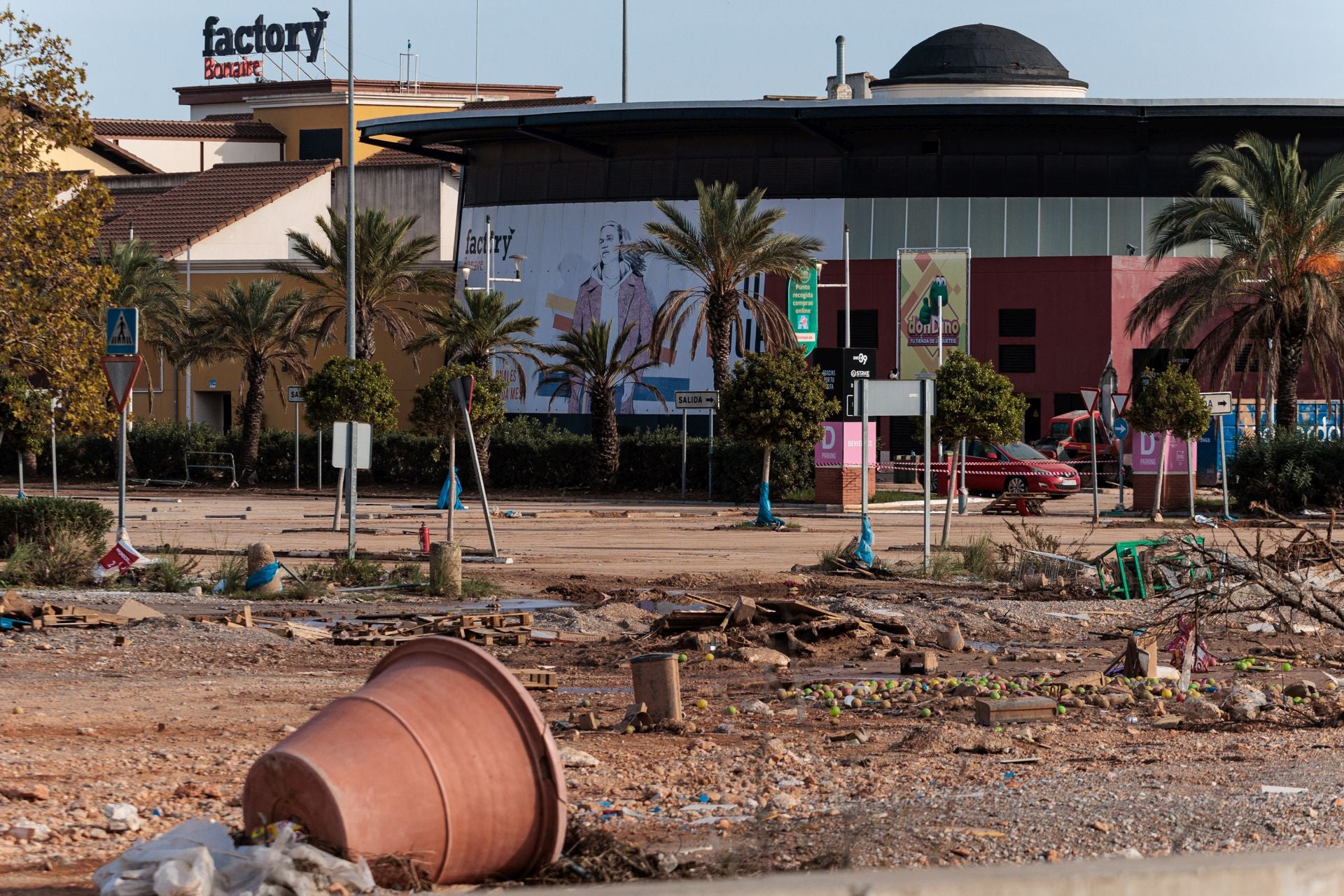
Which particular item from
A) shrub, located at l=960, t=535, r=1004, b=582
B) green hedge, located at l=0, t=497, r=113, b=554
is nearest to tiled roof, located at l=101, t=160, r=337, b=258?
green hedge, located at l=0, t=497, r=113, b=554

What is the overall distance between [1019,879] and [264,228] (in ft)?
201

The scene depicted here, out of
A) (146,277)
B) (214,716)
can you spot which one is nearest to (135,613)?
(214,716)

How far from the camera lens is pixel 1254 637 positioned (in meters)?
14.8

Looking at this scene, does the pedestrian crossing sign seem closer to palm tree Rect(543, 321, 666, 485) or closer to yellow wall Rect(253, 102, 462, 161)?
palm tree Rect(543, 321, 666, 485)

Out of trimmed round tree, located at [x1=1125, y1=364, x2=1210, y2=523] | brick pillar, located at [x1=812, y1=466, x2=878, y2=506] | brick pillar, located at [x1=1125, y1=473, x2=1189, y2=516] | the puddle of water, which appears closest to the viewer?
the puddle of water

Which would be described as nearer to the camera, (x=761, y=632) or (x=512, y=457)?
(x=761, y=632)

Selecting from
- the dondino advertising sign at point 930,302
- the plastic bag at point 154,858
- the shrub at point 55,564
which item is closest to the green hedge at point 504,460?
the dondino advertising sign at point 930,302

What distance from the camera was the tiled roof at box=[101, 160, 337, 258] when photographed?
6066 cm

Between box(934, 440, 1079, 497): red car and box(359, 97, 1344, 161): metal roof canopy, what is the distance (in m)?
15.7

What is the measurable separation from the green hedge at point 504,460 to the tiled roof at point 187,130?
2618 cm

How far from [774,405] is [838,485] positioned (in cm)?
512

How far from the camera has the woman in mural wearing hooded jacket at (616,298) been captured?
55.3 m

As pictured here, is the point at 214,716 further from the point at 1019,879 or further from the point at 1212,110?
the point at 1212,110

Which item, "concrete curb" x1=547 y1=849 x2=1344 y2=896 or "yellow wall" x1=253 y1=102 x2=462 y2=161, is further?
"yellow wall" x1=253 y1=102 x2=462 y2=161
